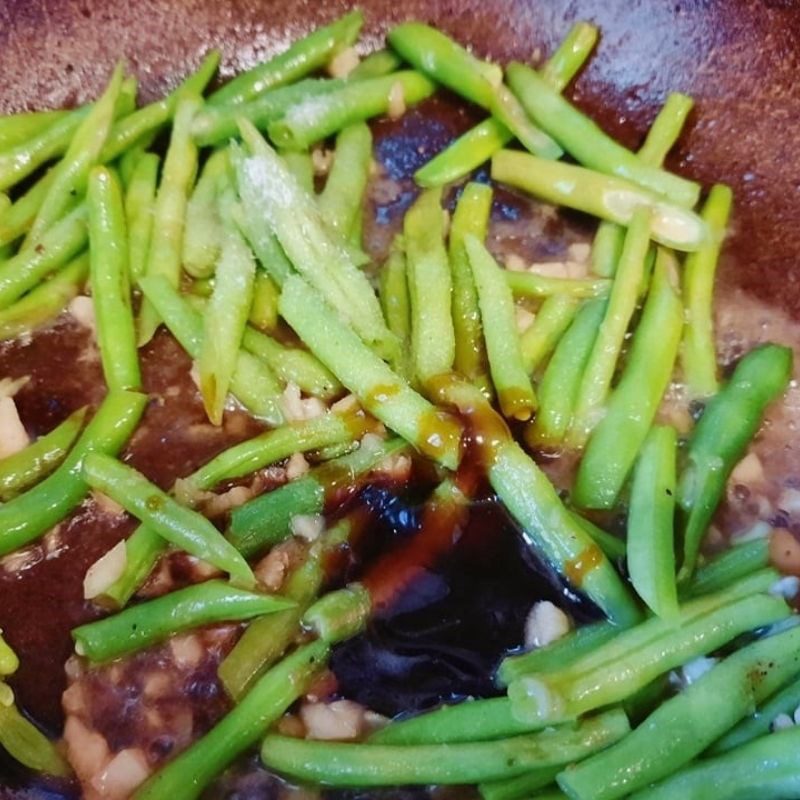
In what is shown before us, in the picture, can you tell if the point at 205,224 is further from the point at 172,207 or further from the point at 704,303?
the point at 704,303

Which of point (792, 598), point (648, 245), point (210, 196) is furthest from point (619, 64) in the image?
point (792, 598)

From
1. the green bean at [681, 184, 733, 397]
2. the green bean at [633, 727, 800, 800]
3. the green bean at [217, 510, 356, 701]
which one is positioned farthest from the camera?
A: the green bean at [681, 184, 733, 397]

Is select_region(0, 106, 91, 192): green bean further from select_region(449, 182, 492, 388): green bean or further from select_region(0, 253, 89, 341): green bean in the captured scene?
select_region(449, 182, 492, 388): green bean

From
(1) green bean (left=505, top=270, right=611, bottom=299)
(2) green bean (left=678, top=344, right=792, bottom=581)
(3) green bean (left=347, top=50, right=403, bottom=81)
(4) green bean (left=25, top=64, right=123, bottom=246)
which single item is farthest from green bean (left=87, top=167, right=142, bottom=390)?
(2) green bean (left=678, top=344, right=792, bottom=581)

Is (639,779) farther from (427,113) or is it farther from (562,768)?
(427,113)

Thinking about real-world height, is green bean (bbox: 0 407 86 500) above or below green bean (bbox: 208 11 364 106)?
below

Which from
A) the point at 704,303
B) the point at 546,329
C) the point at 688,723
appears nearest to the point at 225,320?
the point at 546,329

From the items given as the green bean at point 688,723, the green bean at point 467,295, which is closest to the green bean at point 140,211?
the green bean at point 467,295
